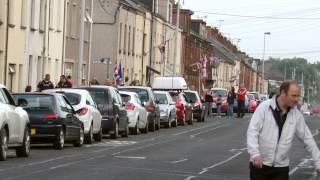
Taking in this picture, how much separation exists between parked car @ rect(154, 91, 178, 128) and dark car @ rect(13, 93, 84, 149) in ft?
53.9

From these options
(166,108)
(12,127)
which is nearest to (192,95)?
(166,108)

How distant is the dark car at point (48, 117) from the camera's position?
23.8 metres

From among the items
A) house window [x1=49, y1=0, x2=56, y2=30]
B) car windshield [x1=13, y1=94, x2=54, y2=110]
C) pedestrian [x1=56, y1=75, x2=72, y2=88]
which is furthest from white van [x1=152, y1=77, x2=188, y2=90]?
car windshield [x1=13, y1=94, x2=54, y2=110]

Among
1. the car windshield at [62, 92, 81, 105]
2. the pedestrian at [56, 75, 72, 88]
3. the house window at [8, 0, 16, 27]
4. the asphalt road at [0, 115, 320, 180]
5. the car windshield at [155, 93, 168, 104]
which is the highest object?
the house window at [8, 0, 16, 27]

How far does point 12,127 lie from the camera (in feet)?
66.3

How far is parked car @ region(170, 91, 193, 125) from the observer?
44.8 metres

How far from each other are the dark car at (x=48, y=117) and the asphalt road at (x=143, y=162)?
0.37 m

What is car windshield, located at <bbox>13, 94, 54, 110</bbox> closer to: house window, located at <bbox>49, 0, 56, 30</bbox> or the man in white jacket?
the man in white jacket

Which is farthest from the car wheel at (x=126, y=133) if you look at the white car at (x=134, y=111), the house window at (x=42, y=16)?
the house window at (x=42, y=16)

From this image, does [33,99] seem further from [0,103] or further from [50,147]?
[0,103]

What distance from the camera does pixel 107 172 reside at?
58.3 feet

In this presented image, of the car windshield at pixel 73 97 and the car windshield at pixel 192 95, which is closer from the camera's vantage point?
the car windshield at pixel 73 97

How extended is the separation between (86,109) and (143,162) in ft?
21.1

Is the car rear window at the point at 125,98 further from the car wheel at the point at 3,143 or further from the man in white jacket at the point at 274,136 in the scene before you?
the man in white jacket at the point at 274,136
